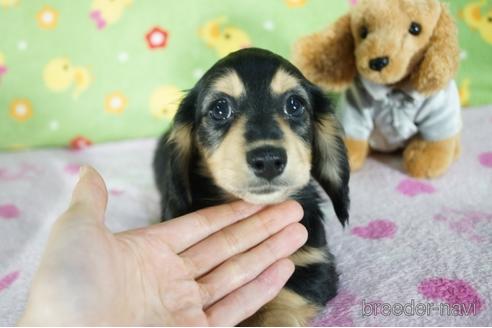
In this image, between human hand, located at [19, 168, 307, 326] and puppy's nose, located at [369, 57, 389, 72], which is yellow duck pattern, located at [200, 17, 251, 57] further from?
human hand, located at [19, 168, 307, 326]

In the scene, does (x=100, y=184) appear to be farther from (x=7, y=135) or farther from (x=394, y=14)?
(x=7, y=135)

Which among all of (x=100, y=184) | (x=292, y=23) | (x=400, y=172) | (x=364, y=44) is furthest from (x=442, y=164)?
(x=100, y=184)

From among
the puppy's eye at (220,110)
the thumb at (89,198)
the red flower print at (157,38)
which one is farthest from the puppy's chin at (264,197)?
the red flower print at (157,38)

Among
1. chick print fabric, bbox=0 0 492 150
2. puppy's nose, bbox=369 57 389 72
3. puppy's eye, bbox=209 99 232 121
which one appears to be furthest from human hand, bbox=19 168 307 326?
chick print fabric, bbox=0 0 492 150

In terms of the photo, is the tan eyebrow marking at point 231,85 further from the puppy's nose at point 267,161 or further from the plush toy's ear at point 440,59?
the plush toy's ear at point 440,59

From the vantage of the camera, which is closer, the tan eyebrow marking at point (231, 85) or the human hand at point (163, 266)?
the human hand at point (163, 266)
